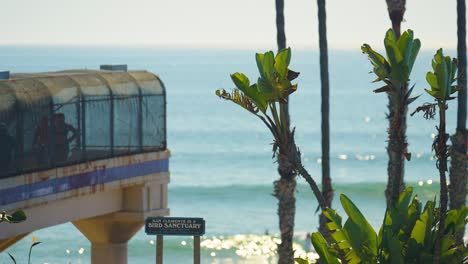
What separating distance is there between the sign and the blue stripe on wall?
9.59 ft

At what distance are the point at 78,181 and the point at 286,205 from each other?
3.87 m

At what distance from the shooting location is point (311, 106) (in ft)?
371

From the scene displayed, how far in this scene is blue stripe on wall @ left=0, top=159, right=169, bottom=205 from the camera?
18156 mm

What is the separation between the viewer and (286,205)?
21.9m

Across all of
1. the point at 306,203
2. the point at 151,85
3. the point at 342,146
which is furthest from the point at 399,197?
the point at 342,146

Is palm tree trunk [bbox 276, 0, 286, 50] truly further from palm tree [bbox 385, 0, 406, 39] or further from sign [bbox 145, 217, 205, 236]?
sign [bbox 145, 217, 205, 236]

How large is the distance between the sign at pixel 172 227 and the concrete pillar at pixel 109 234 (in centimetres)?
577

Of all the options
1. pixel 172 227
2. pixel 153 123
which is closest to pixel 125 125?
pixel 153 123

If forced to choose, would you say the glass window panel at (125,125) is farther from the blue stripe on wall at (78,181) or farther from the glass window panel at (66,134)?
the glass window panel at (66,134)

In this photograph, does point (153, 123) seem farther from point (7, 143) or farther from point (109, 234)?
point (7, 143)

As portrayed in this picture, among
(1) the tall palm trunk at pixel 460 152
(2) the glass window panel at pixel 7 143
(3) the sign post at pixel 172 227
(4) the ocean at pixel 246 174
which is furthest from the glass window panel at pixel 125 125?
(4) the ocean at pixel 246 174

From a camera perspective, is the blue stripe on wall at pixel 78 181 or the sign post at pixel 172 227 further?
the blue stripe on wall at pixel 78 181

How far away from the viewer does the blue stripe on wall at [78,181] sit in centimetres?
1816

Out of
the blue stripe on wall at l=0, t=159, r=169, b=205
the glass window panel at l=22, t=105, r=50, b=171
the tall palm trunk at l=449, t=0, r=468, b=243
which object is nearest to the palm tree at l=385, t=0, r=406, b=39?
the tall palm trunk at l=449, t=0, r=468, b=243
